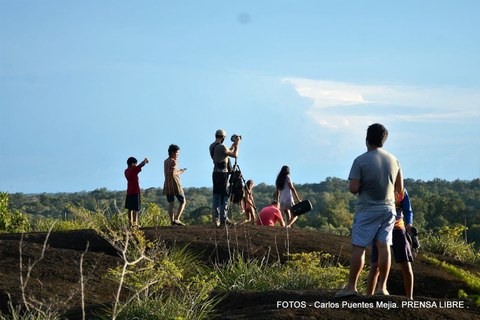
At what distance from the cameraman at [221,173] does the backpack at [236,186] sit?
0.57ft

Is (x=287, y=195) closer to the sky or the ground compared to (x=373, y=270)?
closer to the sky

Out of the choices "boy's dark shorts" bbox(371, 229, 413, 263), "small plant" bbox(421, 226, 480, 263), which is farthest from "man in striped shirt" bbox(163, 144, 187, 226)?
"boy's dark shorts" bbox(371, 229, 413, 263)

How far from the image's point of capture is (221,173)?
19.5 meters

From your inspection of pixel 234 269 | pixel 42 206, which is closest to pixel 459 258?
pixel 234 269

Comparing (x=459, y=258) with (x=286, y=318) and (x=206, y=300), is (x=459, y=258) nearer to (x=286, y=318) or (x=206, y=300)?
(x=206, y=300)

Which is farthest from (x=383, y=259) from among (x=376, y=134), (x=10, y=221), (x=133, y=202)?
(x=10, y=221)

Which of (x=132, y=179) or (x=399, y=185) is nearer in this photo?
(x=399, y=185)

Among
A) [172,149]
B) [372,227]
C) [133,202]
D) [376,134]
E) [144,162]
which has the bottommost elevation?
[372,227]

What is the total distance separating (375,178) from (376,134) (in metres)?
0.48

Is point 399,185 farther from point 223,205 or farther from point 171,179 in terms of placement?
point 171,179

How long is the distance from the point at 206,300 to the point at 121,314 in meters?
1.32

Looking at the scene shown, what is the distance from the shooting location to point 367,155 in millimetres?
10680

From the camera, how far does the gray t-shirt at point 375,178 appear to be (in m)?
10.6

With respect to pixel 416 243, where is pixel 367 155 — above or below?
above
